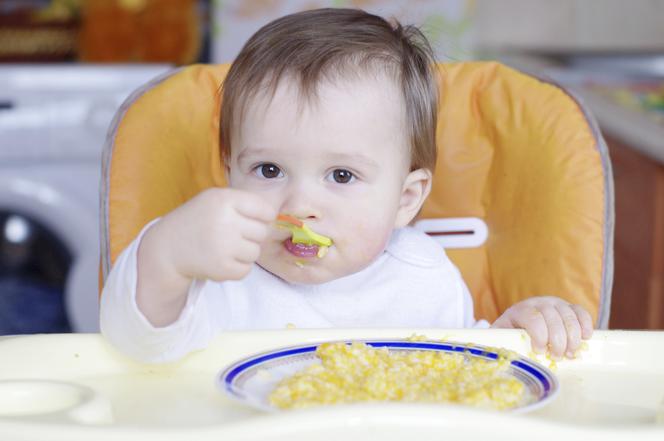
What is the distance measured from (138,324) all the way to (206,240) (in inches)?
4.6

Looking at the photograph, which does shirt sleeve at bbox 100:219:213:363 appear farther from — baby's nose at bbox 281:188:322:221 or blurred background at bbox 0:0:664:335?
blurred background at bbox 0:0:664:335

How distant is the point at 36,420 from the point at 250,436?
0.53 feet

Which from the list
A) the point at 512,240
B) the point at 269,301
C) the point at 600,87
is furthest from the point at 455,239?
the point at 600,87

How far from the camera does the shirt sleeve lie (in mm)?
860

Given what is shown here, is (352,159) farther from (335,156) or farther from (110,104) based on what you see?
(110,104)

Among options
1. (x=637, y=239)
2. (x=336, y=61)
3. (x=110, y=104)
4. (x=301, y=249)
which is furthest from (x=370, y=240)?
(x=110, y=104)

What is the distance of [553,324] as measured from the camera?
97 cm

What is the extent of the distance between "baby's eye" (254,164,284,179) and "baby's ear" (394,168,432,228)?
204 mm

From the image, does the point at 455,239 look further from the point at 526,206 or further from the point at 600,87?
the point at 600,87

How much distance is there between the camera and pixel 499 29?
343 cm

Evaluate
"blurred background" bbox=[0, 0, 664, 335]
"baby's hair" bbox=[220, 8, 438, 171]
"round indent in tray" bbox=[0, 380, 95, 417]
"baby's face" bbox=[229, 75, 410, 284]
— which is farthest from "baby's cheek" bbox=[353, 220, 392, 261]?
"blurred background" bbox=[0, 0, 664, 335]

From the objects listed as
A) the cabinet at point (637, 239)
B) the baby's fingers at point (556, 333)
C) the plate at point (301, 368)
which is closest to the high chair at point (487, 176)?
the baby's fingers at point (556, 333)

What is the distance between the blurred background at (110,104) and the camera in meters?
2.14

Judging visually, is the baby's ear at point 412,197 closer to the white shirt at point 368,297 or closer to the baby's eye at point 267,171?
the white shirt at point 368,297
